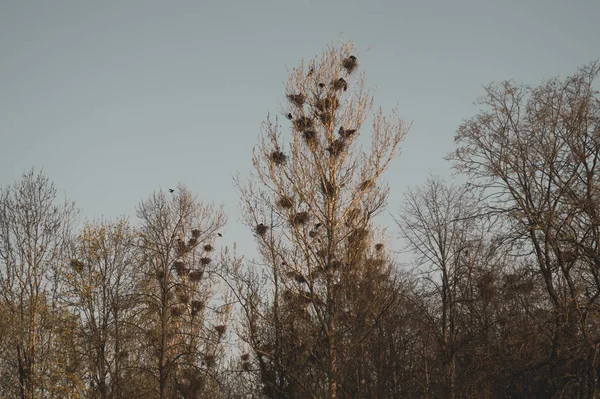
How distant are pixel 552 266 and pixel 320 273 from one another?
4762 mm

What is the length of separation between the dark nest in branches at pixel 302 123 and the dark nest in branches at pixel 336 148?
0.70m

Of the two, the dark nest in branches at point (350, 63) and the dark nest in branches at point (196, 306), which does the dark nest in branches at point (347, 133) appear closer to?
the dark nest in branches at point (350, 63)

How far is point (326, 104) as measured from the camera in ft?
41.1

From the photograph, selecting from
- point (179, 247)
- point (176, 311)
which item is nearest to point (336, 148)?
point (179, 247)

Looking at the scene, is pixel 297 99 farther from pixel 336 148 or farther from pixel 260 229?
pixel 260 229

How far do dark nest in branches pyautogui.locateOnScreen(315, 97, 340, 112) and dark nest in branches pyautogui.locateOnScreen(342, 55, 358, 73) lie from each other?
823 mm

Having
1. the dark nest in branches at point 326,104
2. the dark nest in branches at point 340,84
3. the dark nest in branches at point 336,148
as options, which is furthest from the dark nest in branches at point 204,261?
the dark nest in branches at point 340,84

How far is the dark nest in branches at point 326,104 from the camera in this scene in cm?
1252

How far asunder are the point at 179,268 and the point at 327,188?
25.5 ft

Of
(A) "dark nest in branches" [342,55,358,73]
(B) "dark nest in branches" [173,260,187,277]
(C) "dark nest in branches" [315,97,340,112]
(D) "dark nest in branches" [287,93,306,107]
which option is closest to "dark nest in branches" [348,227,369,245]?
(C) "dark nest in branches" [315,97,340,112]

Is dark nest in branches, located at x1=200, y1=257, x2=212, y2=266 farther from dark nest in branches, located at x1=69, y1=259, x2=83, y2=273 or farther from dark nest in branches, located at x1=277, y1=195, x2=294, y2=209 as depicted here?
dark nest in branches, located at x1=277, y1=195, x2=294, y2=209

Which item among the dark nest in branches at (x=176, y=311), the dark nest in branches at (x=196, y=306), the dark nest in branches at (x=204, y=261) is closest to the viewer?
the dark nest in branches at (x=176, y=311)

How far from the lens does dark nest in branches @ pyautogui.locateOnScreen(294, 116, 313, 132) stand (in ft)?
40.4

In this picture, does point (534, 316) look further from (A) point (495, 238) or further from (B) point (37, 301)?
(B) point (37, 301)
